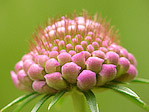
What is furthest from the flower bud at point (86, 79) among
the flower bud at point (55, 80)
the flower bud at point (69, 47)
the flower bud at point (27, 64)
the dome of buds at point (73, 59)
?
the flower bud at point (27, 64)

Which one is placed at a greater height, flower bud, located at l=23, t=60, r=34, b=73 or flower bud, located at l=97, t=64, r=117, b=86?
flower bud, located at l=23, t=60, r=34, b=73

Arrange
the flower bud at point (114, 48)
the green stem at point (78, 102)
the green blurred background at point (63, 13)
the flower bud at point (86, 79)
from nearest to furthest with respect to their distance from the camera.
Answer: the flower bud at point (86, 79) → the flower bud at point (114, 48) → the green stem at point (78, 102) → the green blurred background at point (63, 13)

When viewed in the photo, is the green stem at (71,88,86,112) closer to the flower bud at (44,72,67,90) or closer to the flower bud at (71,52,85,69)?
the flower bud at (44,72,67,90)

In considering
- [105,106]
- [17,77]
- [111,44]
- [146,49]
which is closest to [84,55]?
[111,44]

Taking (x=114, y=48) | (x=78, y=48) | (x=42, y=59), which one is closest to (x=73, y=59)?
(x=78, y=48)

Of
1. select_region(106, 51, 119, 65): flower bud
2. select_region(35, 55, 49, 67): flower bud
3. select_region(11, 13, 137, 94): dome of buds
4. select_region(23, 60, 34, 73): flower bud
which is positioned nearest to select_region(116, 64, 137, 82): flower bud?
select_region(11, 13, 137, 94): dome of buds

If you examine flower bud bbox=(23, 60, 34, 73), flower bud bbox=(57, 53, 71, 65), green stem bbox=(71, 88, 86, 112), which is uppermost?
flower bud bbox=(23, 60, 34, 73)

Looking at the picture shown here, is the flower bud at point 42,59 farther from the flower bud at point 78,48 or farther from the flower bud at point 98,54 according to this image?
the flower bud at point 98,54

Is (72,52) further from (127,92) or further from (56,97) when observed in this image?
(127,92)
